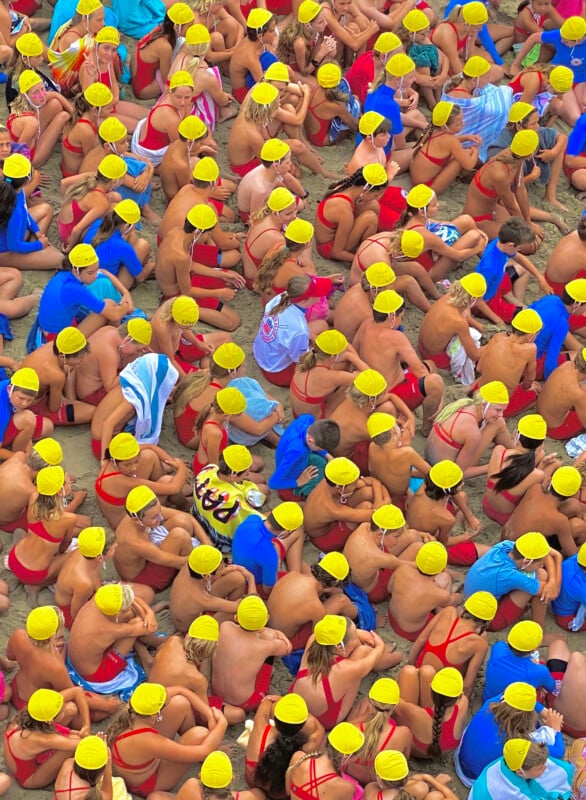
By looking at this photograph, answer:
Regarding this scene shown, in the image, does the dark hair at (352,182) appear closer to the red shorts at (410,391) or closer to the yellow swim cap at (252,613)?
the red shorts at (410,391)

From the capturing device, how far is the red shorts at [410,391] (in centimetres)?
1216

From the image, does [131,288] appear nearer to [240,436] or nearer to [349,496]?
[240,436]

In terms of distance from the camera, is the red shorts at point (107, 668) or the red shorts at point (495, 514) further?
the red shorts at point (495, 514)

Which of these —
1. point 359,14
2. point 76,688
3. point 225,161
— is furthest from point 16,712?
point 359,14

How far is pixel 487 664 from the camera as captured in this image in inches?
409

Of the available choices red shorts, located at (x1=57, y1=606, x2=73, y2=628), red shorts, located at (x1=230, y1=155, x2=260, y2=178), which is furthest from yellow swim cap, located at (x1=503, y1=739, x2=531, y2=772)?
red shorts, located at (x1=230, y1=155, x2=260, y2=178)

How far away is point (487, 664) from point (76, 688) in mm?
2868

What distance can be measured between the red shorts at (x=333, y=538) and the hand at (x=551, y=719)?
208cm

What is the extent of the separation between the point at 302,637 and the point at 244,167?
17.0 ft

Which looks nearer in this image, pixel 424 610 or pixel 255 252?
pixel 424 610

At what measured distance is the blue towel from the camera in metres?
10.7

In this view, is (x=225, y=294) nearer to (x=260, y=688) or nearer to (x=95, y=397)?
(x=95, y=397)

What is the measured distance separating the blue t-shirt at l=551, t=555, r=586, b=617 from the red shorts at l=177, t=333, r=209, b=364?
3479mm

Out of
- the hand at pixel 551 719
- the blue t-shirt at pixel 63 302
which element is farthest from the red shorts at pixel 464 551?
the blue t-shirt at pixel 63 302
